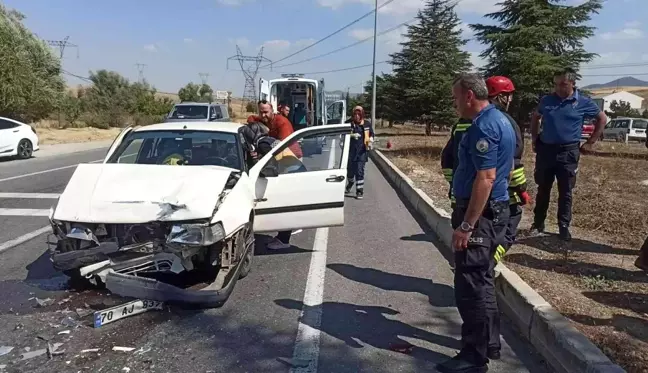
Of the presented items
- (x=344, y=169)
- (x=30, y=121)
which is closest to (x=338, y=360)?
(x=344, y=169)

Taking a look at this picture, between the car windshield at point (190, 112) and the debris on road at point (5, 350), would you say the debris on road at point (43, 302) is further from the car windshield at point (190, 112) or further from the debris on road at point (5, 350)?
the car windshield at point (190, 112)

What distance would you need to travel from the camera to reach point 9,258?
6.07m

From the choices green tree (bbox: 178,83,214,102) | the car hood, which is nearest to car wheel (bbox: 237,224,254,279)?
the car hood

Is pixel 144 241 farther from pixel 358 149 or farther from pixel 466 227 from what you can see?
pixel 358 149

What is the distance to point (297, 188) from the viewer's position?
614 cm

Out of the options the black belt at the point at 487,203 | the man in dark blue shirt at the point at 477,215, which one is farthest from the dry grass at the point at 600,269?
the black belt at the point at 487,203

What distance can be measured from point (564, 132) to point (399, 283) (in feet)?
8.33

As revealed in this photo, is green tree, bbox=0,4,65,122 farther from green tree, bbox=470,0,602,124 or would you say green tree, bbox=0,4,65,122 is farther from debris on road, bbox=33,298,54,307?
debris on road, bbox=33,298,54,307

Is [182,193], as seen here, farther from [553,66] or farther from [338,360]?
[553,66]

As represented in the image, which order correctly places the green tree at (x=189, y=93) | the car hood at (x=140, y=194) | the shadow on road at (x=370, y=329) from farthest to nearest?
the green tree at (x=189, y=93) < the car hood at (x=140, y=194) < the shadow on road at (x=370, y=329)

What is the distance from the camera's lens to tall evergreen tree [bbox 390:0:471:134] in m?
32.2

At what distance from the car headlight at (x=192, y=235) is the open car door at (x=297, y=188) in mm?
1462

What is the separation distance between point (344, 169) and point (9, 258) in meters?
3.79

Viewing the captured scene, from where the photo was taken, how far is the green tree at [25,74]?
2597cm
